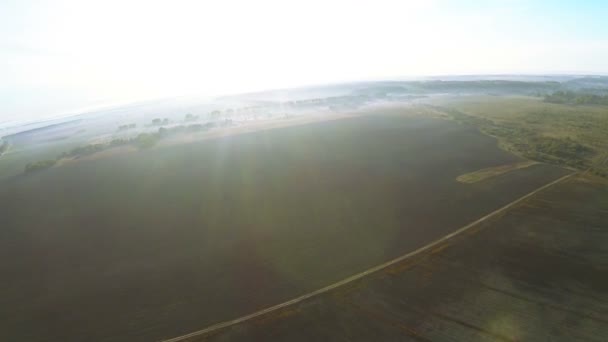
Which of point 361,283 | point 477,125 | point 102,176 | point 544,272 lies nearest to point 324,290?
point 361,283

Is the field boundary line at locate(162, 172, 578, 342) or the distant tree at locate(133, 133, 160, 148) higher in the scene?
the distant tree at locate(133, 133, 160, 148)

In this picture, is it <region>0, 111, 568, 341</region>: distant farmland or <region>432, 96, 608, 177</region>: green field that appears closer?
<region>0, 111, 568, 341</region>: distant farmland

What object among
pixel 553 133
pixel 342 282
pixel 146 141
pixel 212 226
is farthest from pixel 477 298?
pixel 146 141

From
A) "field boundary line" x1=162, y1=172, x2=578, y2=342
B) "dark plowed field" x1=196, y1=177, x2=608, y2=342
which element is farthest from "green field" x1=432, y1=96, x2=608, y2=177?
"dark plowed field" x1=196, y1=177, x2=608, y2=342

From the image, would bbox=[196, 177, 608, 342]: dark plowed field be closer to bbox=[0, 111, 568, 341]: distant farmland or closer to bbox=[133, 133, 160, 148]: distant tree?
bbox=[0, 111, 568, 341]: distant farmland

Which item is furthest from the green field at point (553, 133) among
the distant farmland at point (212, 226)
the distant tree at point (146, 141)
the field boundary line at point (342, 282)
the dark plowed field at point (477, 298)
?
the distant tree at point (146, 141)

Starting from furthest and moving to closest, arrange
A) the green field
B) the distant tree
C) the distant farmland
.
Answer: the distant tree → the green field → the distant farmland

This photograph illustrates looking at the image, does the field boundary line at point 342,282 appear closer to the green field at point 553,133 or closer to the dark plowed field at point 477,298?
the dark plowed field at point 477,298
